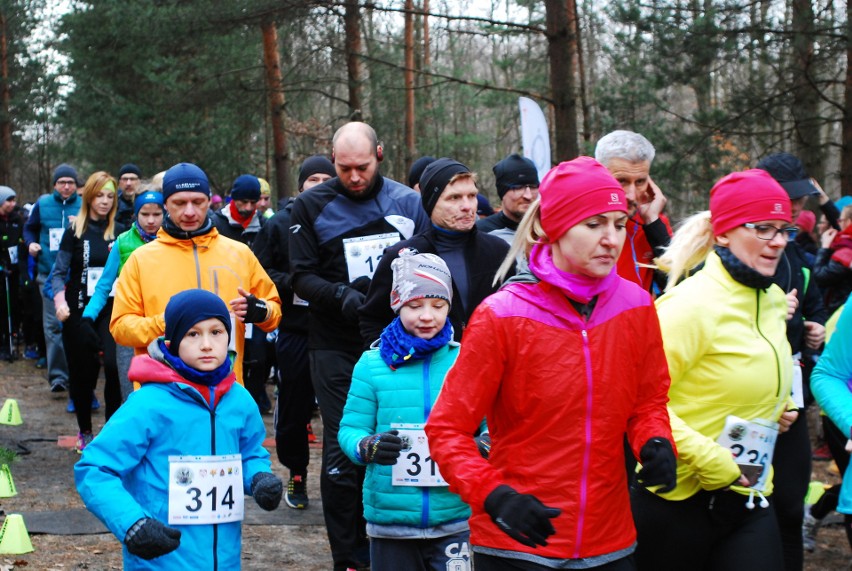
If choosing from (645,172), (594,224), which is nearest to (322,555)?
(645,172)

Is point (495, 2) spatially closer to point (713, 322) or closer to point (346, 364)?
point (346, 364)

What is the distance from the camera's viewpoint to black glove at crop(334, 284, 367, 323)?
5859 mm

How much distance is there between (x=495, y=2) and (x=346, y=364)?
25041mm

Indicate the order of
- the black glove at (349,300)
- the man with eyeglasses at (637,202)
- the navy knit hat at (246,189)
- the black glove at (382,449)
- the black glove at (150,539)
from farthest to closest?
the navy knit hat at (246,189) < the black glove at (349,300) < the man with eyeglasses at (637,202) < the black glove at (382,449) < the black glove at (150,539)

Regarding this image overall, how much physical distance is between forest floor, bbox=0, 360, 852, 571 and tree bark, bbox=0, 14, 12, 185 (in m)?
28.5

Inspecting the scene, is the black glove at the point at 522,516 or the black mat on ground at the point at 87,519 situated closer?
the black glove at the point at 522,516

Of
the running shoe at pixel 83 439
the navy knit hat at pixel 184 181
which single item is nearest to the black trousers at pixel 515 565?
the navy knit hat at pixel 184 181

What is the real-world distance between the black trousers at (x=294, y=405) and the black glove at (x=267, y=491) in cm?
350

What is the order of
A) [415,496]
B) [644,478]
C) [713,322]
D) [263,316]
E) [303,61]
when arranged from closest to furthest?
[644,478], [713,322], [415,496], [263,316], [303,61]

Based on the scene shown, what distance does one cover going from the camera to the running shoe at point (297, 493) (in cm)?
804

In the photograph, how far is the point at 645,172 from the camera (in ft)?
17.9

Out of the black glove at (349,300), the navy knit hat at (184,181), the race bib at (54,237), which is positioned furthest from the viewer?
the race bib at (54,237)

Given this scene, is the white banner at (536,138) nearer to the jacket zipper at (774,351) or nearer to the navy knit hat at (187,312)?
the jacket zipper at (774,351)

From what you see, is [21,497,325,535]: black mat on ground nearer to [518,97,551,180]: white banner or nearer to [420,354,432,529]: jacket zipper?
[420,354,432,529]: jacket zipper
